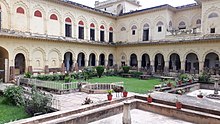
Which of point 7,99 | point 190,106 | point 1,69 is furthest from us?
point 1,69

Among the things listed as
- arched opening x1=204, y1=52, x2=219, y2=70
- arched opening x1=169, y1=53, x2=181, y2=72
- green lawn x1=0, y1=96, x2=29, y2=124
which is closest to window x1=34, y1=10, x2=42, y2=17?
green lawn x1=0, y1=96, x2=29, y2=124

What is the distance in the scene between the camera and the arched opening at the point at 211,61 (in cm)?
2212

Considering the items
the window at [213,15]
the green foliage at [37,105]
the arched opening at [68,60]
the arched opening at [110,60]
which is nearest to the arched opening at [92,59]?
the arched opening at [110,60]

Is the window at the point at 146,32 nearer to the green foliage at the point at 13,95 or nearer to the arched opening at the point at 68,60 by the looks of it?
the arched opening at the point at 68,60

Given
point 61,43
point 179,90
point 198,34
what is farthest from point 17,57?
point 198,34

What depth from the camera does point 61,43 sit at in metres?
21.7

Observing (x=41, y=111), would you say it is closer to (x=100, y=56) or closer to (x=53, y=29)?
(x=53, y=29)

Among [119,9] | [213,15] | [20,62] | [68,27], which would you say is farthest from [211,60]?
[20,62]

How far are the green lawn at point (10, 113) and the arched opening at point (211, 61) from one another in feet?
67.3

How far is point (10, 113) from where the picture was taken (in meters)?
8.35

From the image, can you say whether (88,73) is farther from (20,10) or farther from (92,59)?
(20,10)

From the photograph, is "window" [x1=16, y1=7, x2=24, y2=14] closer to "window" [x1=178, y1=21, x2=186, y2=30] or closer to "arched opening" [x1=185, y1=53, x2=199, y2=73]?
"window" [x1=178, y1=21, x2=186, y2=30]

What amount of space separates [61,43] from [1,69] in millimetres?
6628

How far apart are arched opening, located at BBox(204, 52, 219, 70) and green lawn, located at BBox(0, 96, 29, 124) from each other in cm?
2052
